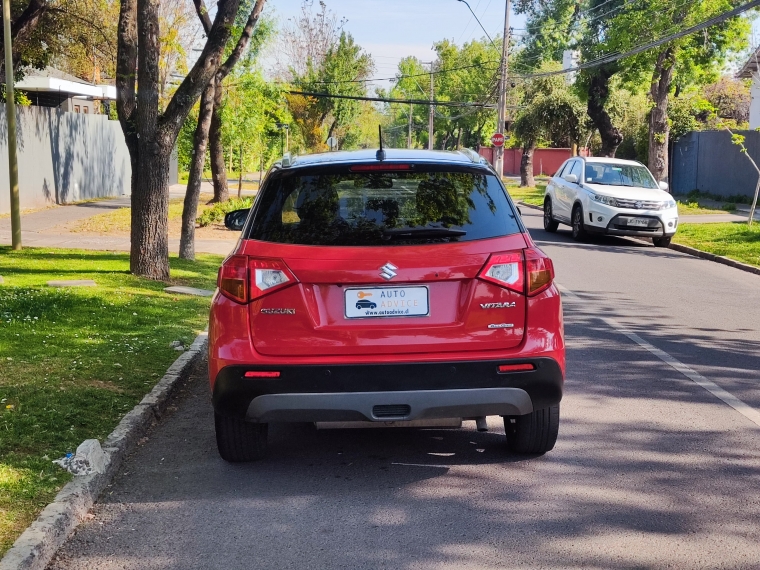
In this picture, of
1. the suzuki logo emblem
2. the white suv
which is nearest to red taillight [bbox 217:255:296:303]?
the suzuki logo emblem

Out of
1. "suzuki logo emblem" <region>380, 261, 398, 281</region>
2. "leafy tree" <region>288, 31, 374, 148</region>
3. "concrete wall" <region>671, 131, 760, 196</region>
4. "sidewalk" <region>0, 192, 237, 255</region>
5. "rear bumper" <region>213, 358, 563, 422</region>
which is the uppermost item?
"leafy tree" <region>288, 31, 374, 148</region>

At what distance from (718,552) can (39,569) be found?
9.23 ft

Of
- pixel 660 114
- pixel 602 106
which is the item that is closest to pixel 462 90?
pixel 602 106

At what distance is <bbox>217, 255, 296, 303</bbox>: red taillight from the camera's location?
16.2 ft

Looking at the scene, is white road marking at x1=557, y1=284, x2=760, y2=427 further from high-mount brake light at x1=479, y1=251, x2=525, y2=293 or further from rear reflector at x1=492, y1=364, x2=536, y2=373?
high-mount brake light at x1=479, y1=251, x2=525, y2=293

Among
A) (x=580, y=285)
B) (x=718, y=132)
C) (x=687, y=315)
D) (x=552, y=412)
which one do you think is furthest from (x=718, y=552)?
(x=718, y=132)

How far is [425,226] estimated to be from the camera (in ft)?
16.8

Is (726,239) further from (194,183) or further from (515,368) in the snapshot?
(515,368)

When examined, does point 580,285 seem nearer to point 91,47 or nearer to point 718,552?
point 718,552

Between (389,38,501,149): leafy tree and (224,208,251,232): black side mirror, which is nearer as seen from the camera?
(224,208,251,232): black side mirror

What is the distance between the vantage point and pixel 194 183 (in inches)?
605

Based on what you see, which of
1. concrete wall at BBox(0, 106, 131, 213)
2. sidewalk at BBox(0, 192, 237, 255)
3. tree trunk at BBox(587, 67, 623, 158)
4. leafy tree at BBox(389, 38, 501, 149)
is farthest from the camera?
leafy tree at BBox(389, 38, 501, 149)

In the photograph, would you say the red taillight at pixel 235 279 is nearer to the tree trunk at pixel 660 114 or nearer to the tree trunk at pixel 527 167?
the tree trunk at pixel 660 114

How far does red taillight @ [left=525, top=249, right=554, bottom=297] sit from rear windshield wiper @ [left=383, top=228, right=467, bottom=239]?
0.35 meters
